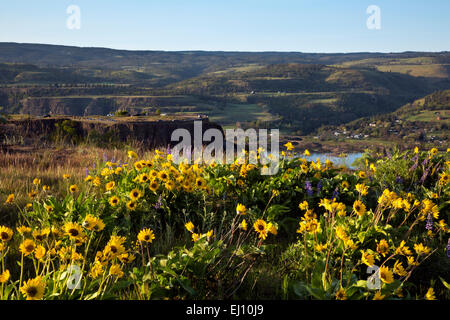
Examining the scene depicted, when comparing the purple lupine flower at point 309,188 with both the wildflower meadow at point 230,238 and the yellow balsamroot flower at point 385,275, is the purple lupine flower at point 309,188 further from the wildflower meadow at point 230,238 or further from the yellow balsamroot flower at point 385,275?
the yellow balsamroot flower at point 385,275

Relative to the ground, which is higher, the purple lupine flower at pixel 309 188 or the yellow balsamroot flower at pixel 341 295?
the purple lupine flower at pixel 309 188

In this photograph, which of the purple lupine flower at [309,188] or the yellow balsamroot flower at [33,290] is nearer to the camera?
the yellow balsamroot flower at [33,290]

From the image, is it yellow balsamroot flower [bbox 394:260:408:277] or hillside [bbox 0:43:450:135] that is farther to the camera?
hillside [bbox 0:43:450:135]

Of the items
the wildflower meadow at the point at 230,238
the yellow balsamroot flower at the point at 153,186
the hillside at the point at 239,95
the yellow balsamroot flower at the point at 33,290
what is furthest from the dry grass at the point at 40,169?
the hillside at the point at 239,95

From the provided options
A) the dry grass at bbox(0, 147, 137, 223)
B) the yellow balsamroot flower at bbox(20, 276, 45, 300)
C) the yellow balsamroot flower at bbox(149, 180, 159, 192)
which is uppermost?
the yellow balsamroot flower at bbox(149, 180, 159, 192)

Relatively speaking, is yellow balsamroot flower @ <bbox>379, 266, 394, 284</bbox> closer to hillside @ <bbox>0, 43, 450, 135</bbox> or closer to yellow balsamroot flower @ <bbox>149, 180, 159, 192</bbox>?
yellow balsamroot flower @ <bbox>149, 180, 159, 192</bbox>

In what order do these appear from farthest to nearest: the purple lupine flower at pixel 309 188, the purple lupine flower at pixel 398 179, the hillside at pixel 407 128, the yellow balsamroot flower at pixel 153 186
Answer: the hillside at pixel 407 128 < the purple lupine flower at pixel 398 179 < the purple lupine flower at pixel 309 188 < the yellow balsamroot flower at pixel 153 186

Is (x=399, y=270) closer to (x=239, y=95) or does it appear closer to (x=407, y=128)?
(x=407, y=128)

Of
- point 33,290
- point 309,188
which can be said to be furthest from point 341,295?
point 309,188

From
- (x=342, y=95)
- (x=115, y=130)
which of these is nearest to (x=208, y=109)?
(x=342, y=95)

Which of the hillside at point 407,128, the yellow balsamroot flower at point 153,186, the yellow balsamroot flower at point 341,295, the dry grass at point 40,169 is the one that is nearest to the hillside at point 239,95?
the hillside at point 407,128

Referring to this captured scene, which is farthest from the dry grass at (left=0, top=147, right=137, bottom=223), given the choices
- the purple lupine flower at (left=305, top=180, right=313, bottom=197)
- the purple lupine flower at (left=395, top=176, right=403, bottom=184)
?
the purple lupine flower at (left=395, top=176, right=403, bottom=184)

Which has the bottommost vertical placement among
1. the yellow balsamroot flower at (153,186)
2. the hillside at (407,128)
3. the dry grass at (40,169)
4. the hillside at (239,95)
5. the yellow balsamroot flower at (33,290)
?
Result: the hillside at (407,128)

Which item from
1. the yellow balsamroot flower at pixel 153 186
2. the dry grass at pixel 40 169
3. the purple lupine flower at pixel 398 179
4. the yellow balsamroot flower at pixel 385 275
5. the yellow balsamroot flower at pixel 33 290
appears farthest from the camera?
the purple lupine flower at pixel 398 179
